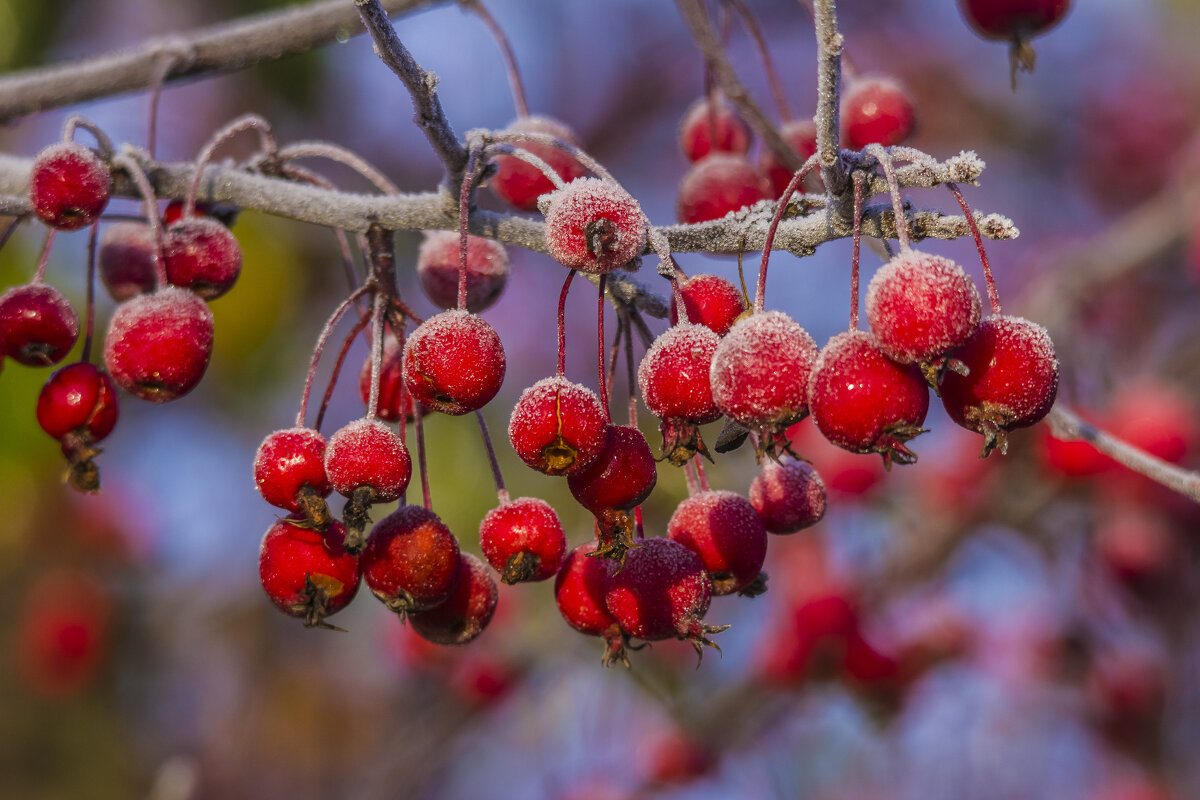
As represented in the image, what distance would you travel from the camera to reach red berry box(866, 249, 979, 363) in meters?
1.05

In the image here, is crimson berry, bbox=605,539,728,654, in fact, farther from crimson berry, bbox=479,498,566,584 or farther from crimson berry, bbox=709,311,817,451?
crimson berry, bbox=709,311,817,451

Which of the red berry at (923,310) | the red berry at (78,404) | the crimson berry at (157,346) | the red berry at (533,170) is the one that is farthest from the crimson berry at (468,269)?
the red berry at (923,310)

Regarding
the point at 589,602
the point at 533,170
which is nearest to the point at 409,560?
the point at 589,602

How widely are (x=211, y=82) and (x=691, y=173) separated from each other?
6.19m

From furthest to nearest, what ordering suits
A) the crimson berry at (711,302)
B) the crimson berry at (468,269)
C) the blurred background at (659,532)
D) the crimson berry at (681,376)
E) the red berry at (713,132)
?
the blurred background at (659,532) < the red berry at (713,132) < the crimson berry at (468,269) < the crimson berry at (711,302) < the crimson berry at (681,376)

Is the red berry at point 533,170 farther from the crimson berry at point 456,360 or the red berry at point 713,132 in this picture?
the crimson berry at point 456,360

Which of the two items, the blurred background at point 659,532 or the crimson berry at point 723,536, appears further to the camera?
the blurred background at point 659,532

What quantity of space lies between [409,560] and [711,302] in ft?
1.69

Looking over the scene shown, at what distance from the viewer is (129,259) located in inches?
73.1

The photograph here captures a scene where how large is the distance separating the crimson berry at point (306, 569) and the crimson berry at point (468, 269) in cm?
54

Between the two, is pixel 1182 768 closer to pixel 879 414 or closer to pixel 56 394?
pixel 879 414

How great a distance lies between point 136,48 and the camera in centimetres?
206

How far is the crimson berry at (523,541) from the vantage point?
1367 mm

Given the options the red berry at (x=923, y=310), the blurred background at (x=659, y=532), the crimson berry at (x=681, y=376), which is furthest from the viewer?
the blurred background at (x=659, y=532)
